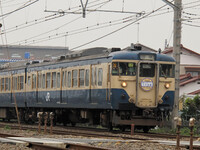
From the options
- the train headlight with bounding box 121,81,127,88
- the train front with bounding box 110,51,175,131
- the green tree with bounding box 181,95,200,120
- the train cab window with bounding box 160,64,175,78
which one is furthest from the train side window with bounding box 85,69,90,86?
the green tree with bounding box 181,95,200,120

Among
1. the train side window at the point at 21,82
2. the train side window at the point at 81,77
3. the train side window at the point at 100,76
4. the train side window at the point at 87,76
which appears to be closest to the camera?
Result: the train side window at the point at 100,76

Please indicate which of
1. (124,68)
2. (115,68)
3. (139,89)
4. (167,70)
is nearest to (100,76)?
(115,68)

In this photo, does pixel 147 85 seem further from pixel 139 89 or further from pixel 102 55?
pixel 102 55

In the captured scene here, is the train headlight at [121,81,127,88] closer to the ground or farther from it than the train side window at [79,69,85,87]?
closer to the ground

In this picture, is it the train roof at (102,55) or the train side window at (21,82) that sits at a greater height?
the train roof at (102,55)

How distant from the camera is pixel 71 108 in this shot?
938 inches

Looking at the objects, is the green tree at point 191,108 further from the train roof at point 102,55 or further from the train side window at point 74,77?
the train side window at point 74,77

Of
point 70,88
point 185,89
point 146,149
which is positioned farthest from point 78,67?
point 185,89

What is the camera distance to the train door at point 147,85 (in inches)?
774

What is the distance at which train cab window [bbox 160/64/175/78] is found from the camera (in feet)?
66.0

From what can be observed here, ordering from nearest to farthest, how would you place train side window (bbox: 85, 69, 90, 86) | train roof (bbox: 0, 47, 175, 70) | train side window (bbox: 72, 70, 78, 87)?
train roof (bbox: 0, 47, 175, 70)
train side window (bbox: 85, 69, 90, 86)
train side window (bbox: 72, 70, 78, 87)

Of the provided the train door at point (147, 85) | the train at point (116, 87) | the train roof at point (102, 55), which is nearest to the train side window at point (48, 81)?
the train roof at point (102, 55)

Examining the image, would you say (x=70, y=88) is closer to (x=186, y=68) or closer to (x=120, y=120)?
(x=120, y=120)

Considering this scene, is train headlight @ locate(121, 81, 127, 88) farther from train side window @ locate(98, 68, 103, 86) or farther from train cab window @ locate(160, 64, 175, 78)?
train cab window @ locate(160, 64, 175, 78)
